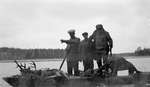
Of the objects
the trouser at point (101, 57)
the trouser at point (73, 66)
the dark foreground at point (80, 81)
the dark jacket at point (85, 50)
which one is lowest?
the dark foreground at point (80, 81)

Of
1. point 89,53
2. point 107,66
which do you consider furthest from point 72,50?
point 107,66

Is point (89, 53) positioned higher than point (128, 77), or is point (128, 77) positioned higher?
point (89, 53)

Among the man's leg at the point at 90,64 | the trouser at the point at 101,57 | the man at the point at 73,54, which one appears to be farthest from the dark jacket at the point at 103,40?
the man at the point at 73,54

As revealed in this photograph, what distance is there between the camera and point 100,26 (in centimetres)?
1552

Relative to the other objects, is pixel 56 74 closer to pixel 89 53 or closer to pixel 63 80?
pixel 63 80

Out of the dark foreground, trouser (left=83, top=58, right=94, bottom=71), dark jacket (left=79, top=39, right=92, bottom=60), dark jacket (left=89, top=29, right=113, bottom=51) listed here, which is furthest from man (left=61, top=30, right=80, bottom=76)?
the dark foreground

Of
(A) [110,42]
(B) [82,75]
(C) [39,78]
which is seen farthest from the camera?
(A) [110,42]

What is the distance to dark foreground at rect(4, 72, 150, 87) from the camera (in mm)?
13767

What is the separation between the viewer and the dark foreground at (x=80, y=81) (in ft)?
45.2

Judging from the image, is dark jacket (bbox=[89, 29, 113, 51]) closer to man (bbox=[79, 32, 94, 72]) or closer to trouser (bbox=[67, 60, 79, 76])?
man (bbox=[79, 32, 94, 72])

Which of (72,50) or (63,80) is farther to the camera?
(72,50)

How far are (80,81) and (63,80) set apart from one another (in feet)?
2.40

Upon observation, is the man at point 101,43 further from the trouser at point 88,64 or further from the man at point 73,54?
the man at point 73,54

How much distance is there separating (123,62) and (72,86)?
8.07ft
